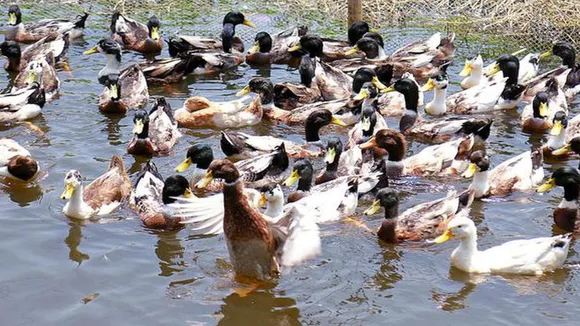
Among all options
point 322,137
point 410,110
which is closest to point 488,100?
point 410,110

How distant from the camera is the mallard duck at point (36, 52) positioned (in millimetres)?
13539

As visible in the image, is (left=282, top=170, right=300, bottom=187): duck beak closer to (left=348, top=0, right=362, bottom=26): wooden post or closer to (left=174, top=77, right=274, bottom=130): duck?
(left=174, top=77, right=274, bottom=130): duck

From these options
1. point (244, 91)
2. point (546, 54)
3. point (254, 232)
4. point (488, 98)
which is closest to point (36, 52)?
point (244, 91)

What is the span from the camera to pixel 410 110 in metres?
11.9

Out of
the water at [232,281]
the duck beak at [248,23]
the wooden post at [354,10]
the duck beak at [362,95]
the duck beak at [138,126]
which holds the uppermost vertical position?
the wooden post at [354,10]

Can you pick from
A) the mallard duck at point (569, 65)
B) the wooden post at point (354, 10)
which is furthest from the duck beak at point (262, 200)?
the wooden post at point (354, 10)

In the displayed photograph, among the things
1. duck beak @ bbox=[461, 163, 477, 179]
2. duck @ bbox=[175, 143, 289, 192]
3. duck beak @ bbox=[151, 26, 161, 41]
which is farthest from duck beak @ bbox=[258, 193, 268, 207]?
duck beak @ bbox=[151, 26, 161, 41]

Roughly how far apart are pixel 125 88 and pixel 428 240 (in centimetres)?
532

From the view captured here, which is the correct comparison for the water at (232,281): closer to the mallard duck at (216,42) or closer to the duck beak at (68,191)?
the duck beak at (68,191)

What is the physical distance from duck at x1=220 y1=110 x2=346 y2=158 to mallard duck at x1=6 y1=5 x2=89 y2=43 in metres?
5.25

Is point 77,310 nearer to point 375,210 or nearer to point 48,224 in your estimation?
point 48,224

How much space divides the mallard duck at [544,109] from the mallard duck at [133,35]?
5690 mm

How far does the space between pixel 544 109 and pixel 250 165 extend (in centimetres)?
381

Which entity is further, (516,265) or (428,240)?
(428,240)
